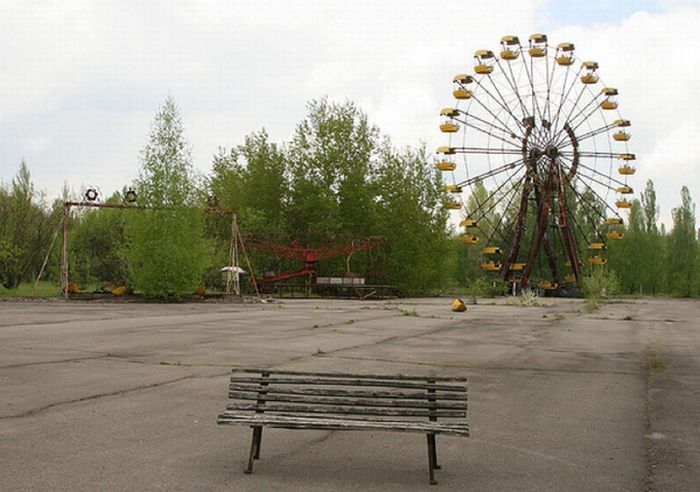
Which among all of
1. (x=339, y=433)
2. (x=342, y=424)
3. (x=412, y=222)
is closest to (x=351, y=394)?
(x=342, y=424)

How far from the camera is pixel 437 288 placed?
5984cm

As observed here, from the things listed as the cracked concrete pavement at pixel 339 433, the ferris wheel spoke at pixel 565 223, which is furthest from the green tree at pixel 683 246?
the cracked concrete pavement at pixel 339 433

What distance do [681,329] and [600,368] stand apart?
448 inches

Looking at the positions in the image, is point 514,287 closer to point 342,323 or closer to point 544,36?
point 544,36

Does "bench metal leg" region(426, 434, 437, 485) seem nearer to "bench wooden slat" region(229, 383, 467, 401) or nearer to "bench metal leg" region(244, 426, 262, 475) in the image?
"bench wooden slat" region(229, 383, 467, 401)

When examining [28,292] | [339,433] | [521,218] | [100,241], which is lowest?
[339,433]

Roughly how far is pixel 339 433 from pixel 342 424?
1981mm

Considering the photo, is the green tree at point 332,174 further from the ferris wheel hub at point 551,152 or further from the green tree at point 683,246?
the green tree at point 683,246

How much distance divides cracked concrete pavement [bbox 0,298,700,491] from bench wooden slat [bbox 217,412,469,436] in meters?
0.42

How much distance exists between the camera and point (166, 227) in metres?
35.8

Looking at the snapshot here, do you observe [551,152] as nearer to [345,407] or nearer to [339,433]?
[339,433]

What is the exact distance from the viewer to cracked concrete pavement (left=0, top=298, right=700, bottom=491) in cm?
614

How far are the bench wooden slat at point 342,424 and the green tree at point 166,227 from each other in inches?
1195

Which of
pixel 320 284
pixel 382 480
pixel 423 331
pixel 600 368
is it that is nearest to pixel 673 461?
pixel 382 480
